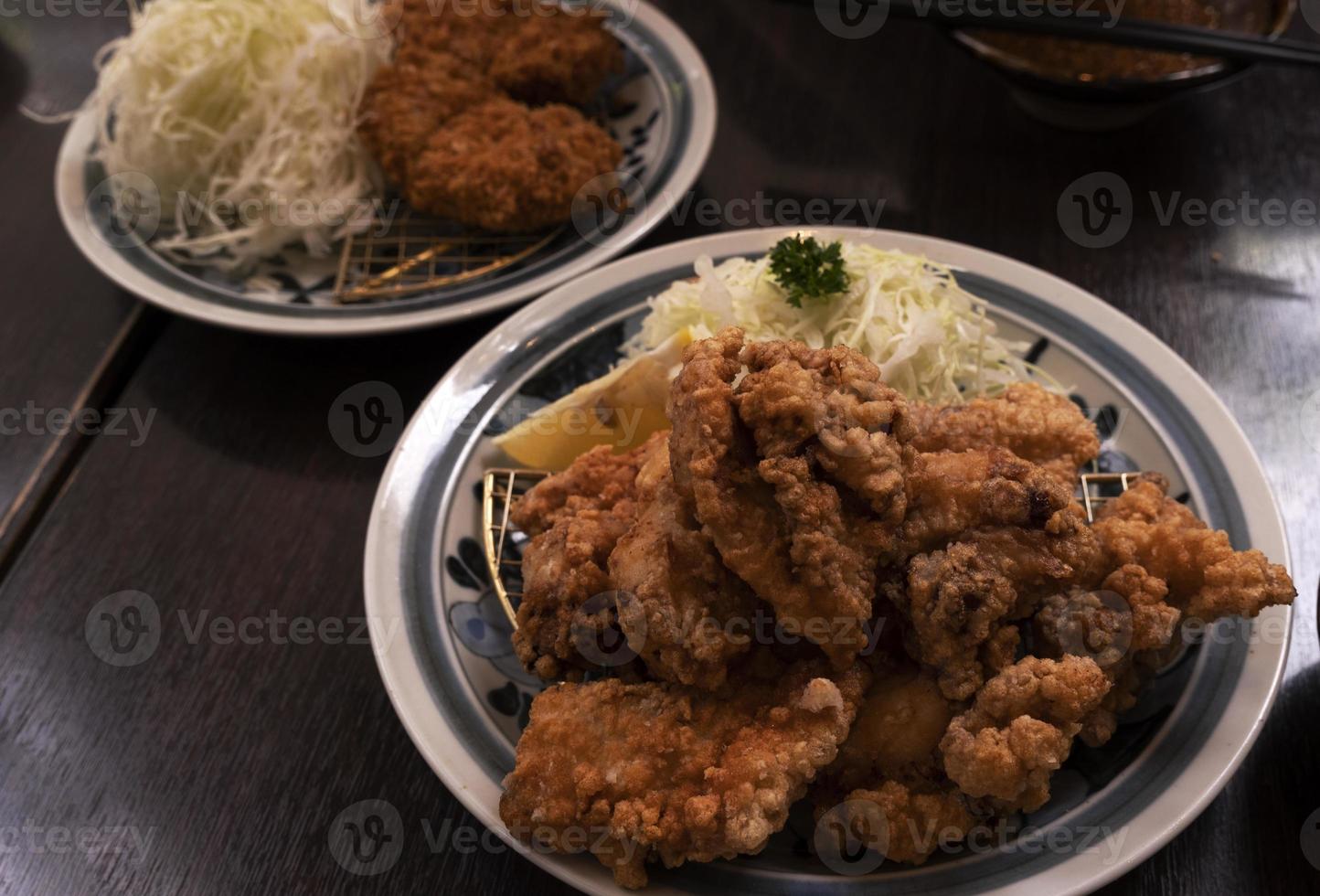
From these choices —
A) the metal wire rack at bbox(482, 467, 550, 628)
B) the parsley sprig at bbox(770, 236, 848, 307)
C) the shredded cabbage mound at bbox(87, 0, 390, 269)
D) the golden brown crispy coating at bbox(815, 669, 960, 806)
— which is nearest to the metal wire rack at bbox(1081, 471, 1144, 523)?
the golden brown crispy coating at bbox(815, 669, 960, 806)

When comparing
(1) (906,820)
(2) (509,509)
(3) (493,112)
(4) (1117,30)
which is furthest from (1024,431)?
(3) (493,112)

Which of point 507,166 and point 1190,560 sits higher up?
point 1190,560

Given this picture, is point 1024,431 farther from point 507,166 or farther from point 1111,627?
point 507,166

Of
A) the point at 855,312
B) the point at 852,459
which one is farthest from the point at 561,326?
the point at 852,459

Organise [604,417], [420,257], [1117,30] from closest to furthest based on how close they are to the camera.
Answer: [604,417] < [1117,30] < [420,257]

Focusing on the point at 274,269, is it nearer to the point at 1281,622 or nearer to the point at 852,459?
the point at 852,459

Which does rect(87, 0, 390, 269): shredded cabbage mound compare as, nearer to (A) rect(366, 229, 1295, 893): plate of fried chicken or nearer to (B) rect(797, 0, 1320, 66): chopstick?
(B) rect(797, 0, 1320, 66): chopstick
